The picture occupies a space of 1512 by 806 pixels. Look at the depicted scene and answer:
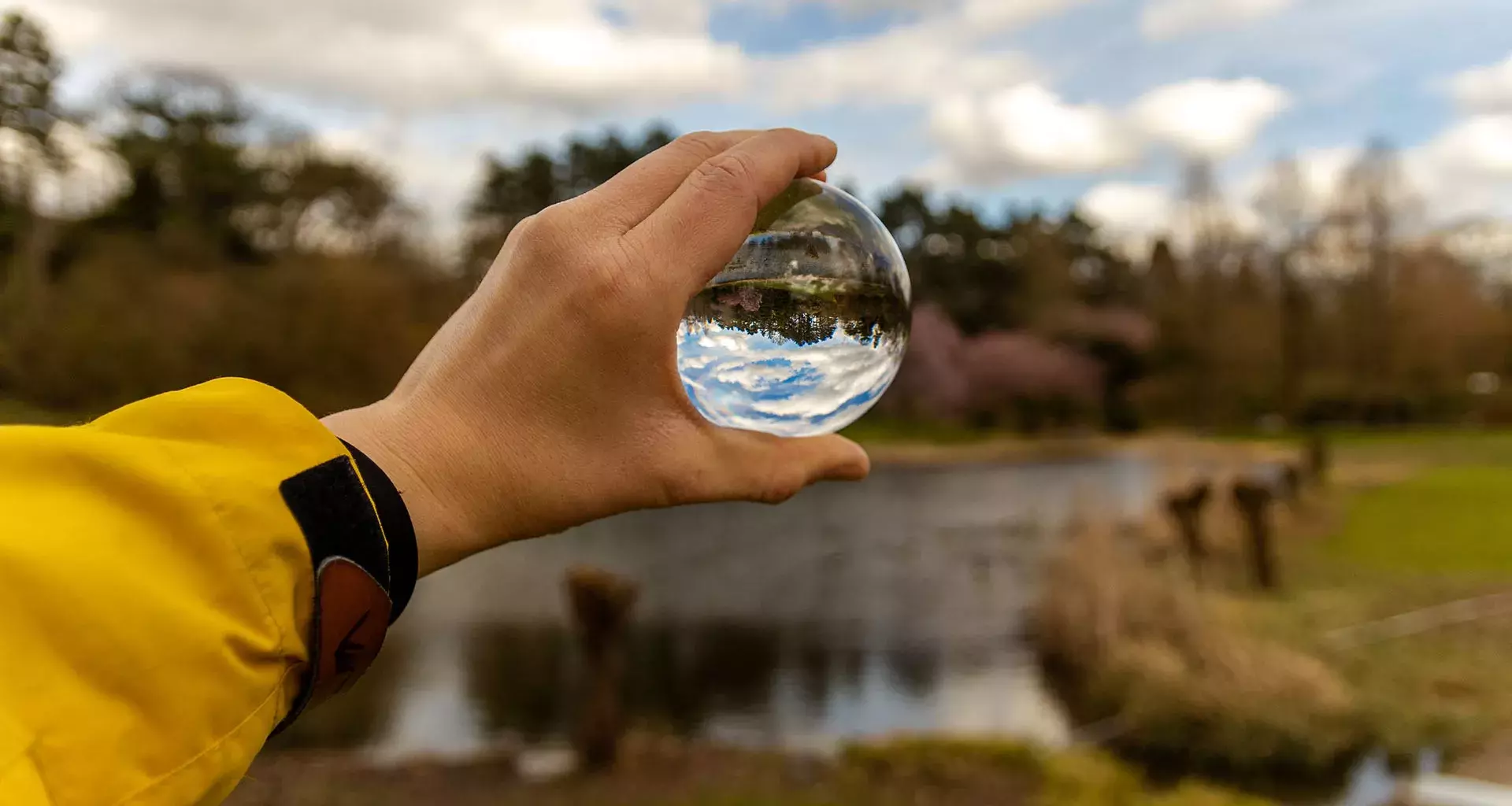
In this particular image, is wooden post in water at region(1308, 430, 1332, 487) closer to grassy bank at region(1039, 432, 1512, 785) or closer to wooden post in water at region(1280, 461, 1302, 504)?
wooden post in water at region(1280, 461, 1302, 504)

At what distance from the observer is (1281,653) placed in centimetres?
684

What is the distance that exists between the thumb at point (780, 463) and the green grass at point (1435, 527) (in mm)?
12209

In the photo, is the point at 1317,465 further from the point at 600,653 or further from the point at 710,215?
the point at 710,215

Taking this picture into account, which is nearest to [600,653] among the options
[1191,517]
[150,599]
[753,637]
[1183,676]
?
[753,637]

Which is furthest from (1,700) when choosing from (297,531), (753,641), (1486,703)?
(753,641)

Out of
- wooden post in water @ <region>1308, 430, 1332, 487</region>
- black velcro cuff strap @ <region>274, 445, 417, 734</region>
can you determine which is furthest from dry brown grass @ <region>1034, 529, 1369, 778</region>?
wooden post in water @ <region>1308, 430, 1332, 487</region>

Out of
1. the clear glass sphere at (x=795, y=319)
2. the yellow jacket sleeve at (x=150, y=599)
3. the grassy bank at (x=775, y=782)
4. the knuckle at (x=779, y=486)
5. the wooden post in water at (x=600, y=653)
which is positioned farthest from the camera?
the wooden post in water at (x=600, y=653)

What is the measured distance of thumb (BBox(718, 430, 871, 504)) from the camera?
5.32 ft

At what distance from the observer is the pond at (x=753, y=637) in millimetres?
7258

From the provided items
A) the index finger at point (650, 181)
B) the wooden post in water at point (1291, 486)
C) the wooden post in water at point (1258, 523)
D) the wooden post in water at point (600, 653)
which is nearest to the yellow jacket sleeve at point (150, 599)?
the index finger at point (650, 181)

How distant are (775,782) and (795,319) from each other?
4.46 metres

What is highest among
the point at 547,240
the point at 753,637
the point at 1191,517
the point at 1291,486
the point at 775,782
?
the point at 547,240

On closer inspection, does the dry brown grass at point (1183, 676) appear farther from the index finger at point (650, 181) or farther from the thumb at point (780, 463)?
the index finger at point (650, 181)

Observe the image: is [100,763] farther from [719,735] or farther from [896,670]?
[896,670]
